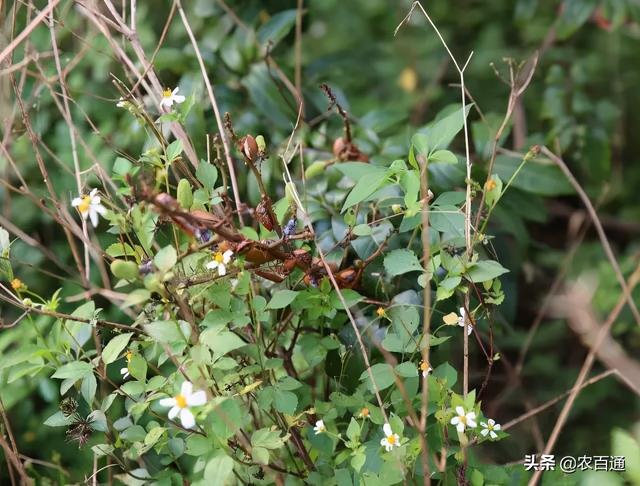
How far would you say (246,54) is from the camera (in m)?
1.36

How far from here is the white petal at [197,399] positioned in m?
0.69

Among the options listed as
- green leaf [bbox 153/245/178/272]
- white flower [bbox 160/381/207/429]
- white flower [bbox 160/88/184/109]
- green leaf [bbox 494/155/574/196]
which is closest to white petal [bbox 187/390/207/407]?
white flower [bbox 160/381/207/429]

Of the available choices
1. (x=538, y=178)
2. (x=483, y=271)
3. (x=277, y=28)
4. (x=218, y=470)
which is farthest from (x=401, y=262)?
(x=277, y=28)

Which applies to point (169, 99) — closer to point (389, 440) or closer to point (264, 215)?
point (264, 215)

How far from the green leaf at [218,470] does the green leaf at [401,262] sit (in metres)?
0.26

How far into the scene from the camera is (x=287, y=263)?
88cm

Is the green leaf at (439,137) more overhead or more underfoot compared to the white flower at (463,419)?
more overhead

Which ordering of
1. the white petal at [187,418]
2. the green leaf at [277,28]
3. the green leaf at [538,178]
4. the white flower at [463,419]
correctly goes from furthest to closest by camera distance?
the green leaf at [277,28]
the green leaf at [538,178]
the white flower at [463,419]
the white petal at [187,418]

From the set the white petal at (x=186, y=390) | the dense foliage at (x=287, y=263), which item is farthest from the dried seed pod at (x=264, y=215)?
the white petal at (x=186, y=390)

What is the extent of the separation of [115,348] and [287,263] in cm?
21

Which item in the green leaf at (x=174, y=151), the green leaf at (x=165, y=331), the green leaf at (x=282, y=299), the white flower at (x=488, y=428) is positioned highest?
the green leaf at (x=174, y=151)

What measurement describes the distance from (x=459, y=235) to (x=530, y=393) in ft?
3.61

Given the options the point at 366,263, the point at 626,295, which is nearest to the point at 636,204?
the point at 626,295

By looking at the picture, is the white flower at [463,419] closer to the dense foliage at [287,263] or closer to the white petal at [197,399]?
the dense foliage at [287,263]
